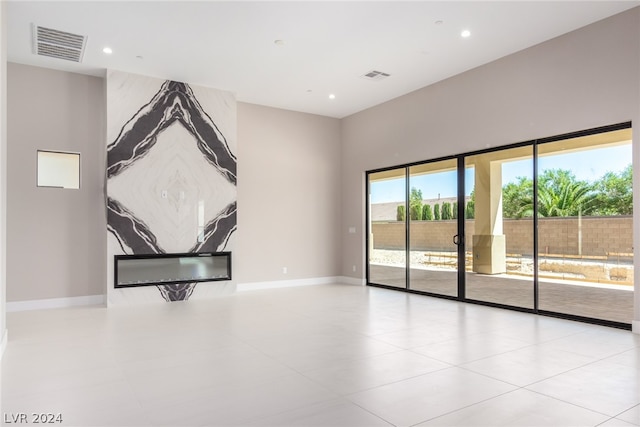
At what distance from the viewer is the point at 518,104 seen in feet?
20.2

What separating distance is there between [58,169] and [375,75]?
536 cm

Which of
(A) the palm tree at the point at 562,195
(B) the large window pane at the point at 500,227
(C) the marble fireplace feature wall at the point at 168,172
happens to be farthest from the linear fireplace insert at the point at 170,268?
(A) the palm tree at the point at 562,195

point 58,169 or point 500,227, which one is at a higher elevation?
point 58,169

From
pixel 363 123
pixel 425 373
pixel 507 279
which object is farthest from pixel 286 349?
pixel 363 123

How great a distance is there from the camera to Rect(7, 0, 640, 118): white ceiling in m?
4.87

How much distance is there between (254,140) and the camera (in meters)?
8.59

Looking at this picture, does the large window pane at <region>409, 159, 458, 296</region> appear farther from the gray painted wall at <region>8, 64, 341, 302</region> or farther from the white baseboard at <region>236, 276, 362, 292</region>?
the gray painted wall at <region>8, 64, 341, 302</region>

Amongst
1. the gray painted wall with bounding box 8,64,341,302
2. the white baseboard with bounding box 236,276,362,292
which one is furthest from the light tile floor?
the white baseboard with bounding box 236,276,362,292

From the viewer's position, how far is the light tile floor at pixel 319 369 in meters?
2.78

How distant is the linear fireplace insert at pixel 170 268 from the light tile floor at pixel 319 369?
960mm

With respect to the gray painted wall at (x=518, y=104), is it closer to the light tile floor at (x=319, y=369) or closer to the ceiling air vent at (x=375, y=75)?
the ceiling air vent at (x=375, y=75)

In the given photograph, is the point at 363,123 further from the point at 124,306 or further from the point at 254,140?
the point at 124,306

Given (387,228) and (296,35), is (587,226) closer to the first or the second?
(387,228)

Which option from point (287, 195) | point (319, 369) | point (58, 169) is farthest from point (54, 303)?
point (319, 369)
